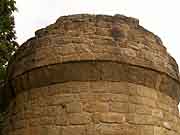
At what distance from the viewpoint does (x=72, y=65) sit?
4973 millimetres

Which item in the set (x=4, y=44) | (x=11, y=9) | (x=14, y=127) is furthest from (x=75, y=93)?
(x=11, y=9)

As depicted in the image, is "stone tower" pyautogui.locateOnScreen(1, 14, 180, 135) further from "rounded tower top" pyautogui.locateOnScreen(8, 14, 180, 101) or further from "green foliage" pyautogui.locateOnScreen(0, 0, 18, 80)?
"green foliage" pyautogui.locateOnScreen(0, 0, 18, 80)

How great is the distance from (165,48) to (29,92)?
2210mm

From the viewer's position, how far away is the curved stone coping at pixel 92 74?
16.2ft

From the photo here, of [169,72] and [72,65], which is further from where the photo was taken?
[169,72]

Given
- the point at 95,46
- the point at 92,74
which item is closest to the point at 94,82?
the point at 92,74

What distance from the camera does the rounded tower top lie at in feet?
16.3

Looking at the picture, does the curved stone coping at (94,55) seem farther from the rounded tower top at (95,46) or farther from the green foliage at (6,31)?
the green foliage at (6,31)

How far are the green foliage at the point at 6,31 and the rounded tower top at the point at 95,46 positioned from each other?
685 cm

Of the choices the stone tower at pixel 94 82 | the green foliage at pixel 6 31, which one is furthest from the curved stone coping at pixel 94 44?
the green foliage at pixel 6 31

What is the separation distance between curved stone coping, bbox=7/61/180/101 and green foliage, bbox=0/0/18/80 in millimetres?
6970

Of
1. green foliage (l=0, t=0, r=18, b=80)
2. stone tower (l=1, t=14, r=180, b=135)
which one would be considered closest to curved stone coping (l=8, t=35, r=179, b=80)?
stone tower (l=1, t=14, r=180, b=135)

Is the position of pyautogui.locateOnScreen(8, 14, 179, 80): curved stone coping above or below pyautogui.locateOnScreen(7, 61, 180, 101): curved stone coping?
above

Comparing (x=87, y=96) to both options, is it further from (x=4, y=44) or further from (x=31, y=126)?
(x=4, y=44)
